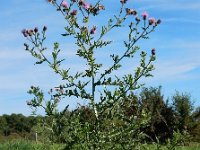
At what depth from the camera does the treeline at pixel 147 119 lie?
5.76 m

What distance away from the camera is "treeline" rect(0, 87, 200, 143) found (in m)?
5.76

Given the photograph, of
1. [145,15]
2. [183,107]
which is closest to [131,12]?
[145,15]

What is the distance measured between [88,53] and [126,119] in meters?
0.91

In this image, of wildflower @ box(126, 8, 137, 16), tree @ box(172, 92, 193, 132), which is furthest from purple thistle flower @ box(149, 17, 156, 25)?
tree @ box(172, 92, 193, 132)

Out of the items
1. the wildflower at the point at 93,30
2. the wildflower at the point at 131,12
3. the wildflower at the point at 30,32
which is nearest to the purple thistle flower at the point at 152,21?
the wildflower at the point at 131,12

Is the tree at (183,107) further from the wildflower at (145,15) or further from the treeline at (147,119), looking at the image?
the wildflower at (145,15)

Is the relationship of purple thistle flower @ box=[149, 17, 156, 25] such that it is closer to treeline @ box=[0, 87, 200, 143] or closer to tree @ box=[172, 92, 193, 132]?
treeline @ box=[0, 87, 200, 143]

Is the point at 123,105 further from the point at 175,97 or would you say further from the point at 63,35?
the point at 175,97

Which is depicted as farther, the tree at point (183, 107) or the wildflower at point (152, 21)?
the tree at point (183, 107)

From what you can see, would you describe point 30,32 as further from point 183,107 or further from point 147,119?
point 183,107

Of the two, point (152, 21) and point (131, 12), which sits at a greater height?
point (131, 12)

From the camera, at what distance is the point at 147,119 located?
18.8 feet

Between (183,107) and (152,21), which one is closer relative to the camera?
(152,21)

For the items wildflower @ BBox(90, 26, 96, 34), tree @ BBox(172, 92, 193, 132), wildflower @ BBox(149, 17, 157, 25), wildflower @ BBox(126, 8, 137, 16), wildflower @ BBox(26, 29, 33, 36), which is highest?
tree @ BBox(172, 92, 193, 132)
